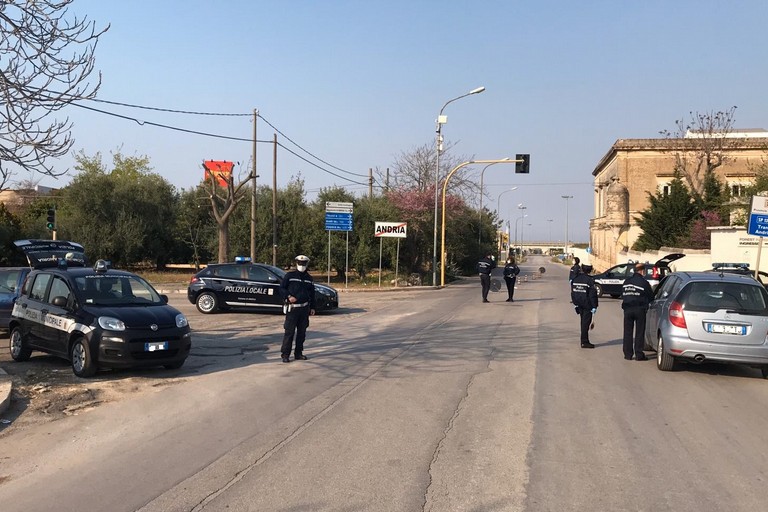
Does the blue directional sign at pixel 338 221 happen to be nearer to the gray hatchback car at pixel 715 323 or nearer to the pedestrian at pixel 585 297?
the pedestrian at pixel 585 297

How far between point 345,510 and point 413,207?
3461 centimetres

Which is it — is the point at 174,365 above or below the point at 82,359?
below

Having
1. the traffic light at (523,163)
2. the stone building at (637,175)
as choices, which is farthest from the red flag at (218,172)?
the stone building at (637,175)

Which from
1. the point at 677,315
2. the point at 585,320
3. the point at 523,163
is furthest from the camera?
the point at 523,163

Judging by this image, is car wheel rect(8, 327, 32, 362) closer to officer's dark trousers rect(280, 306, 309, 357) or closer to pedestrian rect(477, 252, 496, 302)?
officer's dark trousers rect(280, 306, 309, 357)

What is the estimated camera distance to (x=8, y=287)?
47.9 ft

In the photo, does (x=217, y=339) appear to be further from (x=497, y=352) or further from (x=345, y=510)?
(x=345, y=510)

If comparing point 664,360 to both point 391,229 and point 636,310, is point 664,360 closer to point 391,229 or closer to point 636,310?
point 636,310

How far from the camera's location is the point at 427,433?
22.5 feet

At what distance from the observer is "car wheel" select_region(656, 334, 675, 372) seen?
10320 mm

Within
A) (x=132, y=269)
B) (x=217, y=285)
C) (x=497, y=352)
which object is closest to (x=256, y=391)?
(x=497, y=352)

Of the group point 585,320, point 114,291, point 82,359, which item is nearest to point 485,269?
point 585,320

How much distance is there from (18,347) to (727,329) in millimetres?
11295

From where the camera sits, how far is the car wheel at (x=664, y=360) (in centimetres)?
1032
